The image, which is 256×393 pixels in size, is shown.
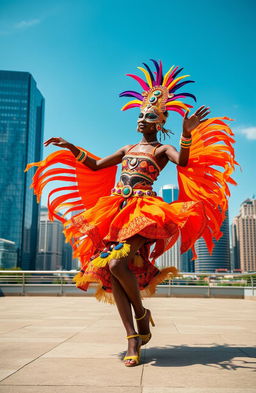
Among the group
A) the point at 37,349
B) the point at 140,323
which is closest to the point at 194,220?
the point at 140,323

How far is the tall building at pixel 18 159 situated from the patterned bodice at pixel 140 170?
310ft

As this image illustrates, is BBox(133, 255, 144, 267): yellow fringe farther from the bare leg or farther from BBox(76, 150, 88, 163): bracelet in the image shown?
BBox(76, 150, 88, 163): bracelet

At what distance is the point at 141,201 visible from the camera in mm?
3516

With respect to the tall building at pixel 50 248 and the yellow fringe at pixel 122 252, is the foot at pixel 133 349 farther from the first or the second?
the tall building at pixel 50 248

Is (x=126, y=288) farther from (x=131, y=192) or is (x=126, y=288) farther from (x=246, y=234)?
(x=246, y=234)

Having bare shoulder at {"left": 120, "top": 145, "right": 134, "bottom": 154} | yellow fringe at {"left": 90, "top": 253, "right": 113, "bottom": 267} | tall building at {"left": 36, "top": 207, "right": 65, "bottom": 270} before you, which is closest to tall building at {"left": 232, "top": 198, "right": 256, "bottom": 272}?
tall building at {"left": 36, "top": 207, "right": 65, "bottom": 270}

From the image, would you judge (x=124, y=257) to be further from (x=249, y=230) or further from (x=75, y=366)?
(x=249, y=230)

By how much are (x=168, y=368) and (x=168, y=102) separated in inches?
111

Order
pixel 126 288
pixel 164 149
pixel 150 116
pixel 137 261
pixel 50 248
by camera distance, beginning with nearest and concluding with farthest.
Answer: pixel 126 288
pixel 137 261
pixel 164 149
pixel 150 116
pixel 50 248

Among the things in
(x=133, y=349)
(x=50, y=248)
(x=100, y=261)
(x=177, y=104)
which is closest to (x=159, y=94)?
(x=177, y=104)

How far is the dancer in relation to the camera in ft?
11.0

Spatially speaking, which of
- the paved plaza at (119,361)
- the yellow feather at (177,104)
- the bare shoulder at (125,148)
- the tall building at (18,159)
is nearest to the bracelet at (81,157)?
the bare shoulder at (125,148)

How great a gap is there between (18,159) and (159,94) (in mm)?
99811

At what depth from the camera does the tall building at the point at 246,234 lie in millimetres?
164375
